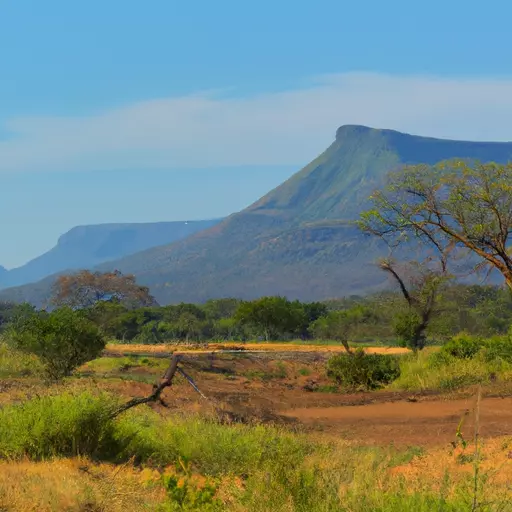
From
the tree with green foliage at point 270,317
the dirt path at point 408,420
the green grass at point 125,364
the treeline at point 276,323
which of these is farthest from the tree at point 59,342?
the tree with green foliage at point 270,317

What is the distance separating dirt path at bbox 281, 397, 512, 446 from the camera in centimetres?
1468

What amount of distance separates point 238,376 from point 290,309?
31985mm

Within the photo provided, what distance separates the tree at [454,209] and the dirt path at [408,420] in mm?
6837

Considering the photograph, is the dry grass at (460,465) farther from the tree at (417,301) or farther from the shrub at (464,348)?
the tree at (417,301)

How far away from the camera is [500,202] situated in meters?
25.8

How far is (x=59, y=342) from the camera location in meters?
21.9

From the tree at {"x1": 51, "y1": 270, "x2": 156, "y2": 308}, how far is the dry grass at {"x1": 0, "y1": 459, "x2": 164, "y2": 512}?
2802 inches

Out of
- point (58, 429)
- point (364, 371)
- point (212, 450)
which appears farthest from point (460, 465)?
point (364, 371)

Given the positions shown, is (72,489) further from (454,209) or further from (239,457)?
(454,209)

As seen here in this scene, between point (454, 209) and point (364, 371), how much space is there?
5751 mm

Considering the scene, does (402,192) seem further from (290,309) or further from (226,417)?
(290,309)

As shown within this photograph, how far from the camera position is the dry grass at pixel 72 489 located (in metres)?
7.81

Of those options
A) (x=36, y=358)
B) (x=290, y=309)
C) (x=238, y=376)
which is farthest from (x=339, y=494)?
(x=290, y=309)

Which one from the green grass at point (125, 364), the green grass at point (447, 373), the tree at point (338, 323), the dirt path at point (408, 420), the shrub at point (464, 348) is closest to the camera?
the dirt path at point (408, 420)
